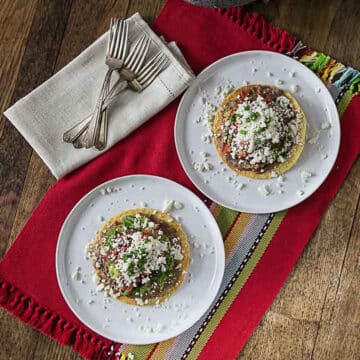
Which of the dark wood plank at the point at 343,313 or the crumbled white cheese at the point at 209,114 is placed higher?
the crumbled white cheese at the point at 209,114

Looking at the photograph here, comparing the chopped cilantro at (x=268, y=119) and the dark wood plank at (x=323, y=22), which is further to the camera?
the dark wood plank at (x=323, y=22)

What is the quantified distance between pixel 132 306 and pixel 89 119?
0.55 meters

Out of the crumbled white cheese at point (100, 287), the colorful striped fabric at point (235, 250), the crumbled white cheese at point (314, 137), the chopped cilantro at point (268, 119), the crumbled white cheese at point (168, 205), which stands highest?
the chopped cilantro at point (268, 119)

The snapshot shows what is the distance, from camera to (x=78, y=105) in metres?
1.86

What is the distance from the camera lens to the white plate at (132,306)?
1.81 m

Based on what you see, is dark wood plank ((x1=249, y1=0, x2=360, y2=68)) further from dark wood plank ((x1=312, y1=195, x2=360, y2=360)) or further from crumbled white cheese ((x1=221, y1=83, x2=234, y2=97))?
dark wood plank ((x1=312, y1=195, x2=360, y2=360))

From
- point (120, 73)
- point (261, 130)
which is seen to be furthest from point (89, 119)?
point (261, 130)

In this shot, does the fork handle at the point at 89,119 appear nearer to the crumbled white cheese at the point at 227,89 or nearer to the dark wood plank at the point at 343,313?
the crumbled white cheese at the point at 227,89

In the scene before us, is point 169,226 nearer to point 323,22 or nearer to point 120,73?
point 120,73

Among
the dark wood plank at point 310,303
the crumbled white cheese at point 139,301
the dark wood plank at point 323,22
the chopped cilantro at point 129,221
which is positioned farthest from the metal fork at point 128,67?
the dark wood plank at point 310,303

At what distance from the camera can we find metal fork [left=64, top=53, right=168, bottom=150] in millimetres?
1827

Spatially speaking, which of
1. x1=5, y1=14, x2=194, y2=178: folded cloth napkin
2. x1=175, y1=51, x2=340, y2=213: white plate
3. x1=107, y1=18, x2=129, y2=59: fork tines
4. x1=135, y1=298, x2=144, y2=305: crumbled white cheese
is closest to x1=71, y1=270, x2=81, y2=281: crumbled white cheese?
x1=135, y1=298, x2=144, y2=305: crumbled white cheese

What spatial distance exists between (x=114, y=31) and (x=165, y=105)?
258 mm

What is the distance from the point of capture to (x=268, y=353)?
1.84 meters
